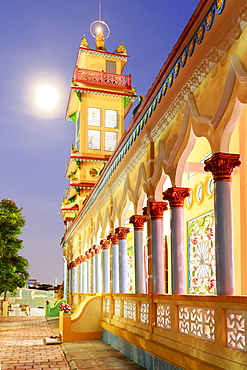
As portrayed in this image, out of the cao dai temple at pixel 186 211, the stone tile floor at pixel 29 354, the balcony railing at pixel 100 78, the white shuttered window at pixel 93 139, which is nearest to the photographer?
the cao dai temple at pixel 186 211

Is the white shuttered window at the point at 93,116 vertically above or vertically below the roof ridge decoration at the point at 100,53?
below

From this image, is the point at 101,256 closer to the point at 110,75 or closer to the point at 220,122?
the point at 220,122

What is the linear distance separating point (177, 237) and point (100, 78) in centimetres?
1788

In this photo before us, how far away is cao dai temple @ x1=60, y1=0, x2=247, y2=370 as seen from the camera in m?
5.57

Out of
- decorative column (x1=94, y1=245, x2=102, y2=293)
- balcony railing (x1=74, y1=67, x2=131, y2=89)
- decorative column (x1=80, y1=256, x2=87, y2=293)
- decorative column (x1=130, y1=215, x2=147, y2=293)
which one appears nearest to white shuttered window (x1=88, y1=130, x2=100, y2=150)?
balcony railing (x1=74, y1=67, x2=131, y2=89)

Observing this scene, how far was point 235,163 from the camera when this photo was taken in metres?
5.85

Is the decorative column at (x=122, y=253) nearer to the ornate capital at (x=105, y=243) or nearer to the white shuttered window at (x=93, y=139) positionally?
the ornate capital at (x=105, y=243)

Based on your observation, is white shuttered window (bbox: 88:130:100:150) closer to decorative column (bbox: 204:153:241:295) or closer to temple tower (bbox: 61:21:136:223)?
temple tower (bbox: 61:21:136:223)

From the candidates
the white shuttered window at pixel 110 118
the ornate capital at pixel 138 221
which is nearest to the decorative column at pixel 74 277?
the white shuttered window at pixel 110 118

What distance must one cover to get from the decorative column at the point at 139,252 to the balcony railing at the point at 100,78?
48.2 feet

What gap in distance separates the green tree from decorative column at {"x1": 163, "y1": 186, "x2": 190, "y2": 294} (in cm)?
2127

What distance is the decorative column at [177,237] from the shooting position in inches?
293

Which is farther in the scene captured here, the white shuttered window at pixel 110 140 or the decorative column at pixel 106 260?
the white shuttered window at pixel 110 140

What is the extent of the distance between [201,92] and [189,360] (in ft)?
12.5
